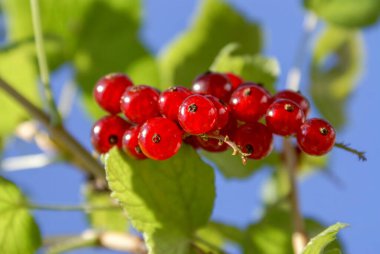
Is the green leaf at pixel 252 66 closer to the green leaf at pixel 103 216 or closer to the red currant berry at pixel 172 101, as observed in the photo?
the red currant berry at pixel 172 101

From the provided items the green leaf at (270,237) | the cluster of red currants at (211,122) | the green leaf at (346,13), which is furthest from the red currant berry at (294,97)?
the green leaf at (346,13)

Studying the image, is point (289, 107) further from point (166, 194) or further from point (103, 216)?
point (103, 216)

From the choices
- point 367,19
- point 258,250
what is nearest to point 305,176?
point 367,19

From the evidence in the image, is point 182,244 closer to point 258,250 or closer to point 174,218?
point 174,218

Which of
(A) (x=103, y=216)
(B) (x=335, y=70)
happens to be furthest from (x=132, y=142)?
(B) (x=335, y=70)

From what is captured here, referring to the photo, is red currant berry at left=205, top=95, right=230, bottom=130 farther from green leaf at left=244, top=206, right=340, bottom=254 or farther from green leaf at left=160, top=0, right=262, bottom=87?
green leaf at left=160, top=0, right=262, bottom=87
